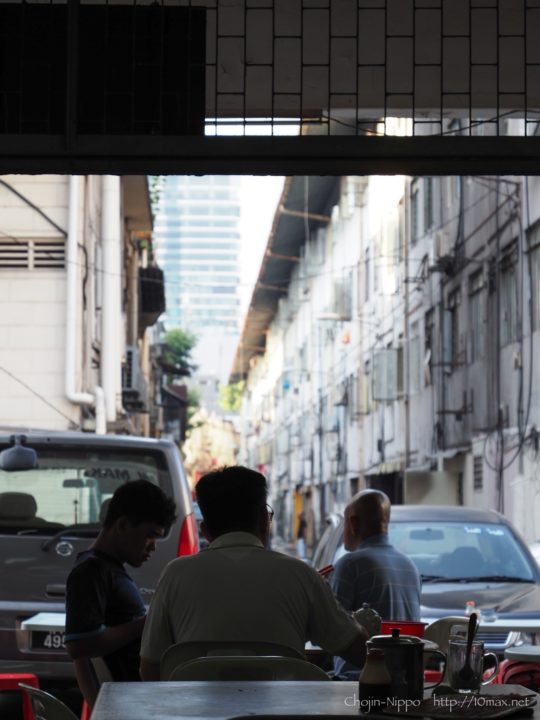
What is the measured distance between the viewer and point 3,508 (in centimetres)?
981

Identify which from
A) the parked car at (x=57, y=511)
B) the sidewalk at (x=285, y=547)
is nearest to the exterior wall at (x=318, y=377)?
the sidewalk at (x=285, y=547)

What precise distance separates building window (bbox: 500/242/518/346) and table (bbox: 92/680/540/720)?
19.3 meters

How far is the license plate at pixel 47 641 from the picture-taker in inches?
369

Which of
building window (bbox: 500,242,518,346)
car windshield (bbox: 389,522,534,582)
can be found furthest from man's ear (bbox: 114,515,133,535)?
building window (bbox: 500,242,518,346)

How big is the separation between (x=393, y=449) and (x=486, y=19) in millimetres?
28181

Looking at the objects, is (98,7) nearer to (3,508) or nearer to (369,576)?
(369,576)

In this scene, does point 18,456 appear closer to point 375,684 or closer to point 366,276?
point 375,684

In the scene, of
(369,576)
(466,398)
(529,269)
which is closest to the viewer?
(369,576)

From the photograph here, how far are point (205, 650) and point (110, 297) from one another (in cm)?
2417

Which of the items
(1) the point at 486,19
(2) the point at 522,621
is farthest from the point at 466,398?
(1) the point at 486,19

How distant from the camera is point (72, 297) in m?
24.3

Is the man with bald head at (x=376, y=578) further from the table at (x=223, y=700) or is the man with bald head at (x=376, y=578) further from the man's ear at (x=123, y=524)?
→ the table at (x=223, y=700)

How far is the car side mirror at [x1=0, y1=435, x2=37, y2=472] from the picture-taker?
9.59 meters

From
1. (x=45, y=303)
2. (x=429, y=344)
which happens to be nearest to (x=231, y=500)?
(x=45, y=303)
